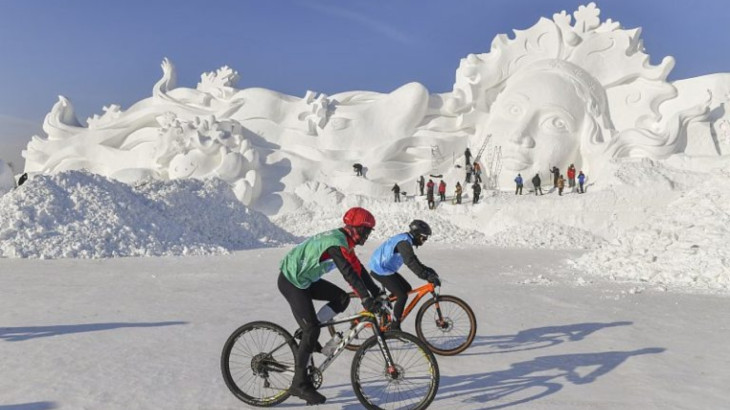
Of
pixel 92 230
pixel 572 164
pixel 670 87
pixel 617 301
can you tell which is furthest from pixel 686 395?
pixel 670 87

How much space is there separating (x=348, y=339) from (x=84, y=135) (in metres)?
31.5

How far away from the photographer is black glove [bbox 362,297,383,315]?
3.54 m

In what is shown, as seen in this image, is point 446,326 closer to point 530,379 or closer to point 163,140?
point 530,379

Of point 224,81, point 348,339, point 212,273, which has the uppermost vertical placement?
point 224,81

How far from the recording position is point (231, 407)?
396 centimetres

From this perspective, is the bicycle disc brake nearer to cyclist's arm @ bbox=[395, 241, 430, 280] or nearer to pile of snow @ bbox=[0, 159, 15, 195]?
cyclist's arm @ bbox=[395, 241, 430, 280]

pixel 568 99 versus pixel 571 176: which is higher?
pixel 568 99

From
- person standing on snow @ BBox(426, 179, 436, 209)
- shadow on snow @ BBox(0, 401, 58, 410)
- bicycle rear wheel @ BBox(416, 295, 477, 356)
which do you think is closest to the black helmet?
bicycle rear wheel @ BBox(416, 295, 477, 356)

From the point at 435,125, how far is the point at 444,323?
78.8 feet

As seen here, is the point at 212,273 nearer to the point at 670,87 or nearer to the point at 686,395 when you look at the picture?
the point at 686,395

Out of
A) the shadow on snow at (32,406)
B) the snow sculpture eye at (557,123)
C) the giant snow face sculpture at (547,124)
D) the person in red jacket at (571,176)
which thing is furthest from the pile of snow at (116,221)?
the snow sculpture eye at (557,123)

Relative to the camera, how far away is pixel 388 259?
17.0 feet

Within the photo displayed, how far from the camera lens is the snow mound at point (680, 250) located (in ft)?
30.7

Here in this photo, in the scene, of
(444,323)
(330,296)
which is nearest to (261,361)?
(330,296)
